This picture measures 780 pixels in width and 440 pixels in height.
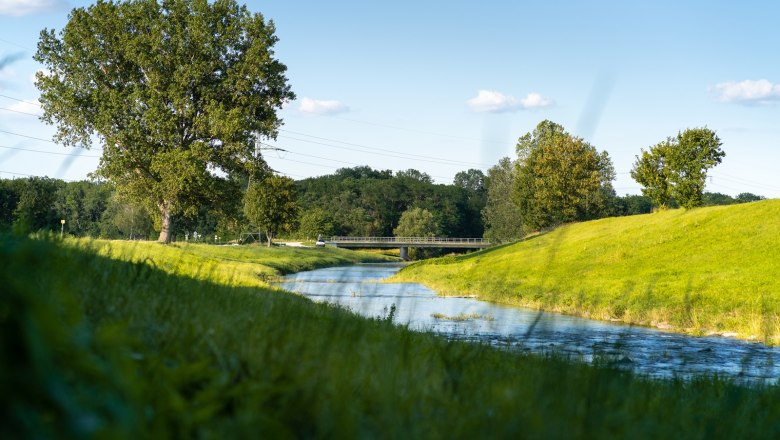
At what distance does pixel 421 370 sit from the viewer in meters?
4.36

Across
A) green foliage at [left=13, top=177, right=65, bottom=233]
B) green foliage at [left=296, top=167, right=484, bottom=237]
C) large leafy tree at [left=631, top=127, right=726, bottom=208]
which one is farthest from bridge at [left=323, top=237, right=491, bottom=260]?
green foliage at [left=13, top=177, right=65, bottom=233]

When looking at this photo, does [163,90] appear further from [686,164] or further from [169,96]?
[686,164]

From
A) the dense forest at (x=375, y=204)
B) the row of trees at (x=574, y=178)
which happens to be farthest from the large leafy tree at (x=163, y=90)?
the dense forest at (x=375, y=204)

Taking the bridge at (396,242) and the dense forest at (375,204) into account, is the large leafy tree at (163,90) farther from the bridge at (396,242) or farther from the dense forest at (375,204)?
the bridge at (396,242)

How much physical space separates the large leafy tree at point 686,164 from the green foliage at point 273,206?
4474 centimetres

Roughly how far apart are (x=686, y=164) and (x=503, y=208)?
47406 mm

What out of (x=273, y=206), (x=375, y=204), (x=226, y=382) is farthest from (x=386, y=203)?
(x=226, y=382)

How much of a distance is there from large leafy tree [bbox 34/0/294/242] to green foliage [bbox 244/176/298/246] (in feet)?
130

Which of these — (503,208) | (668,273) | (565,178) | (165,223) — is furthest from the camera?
(503,208)

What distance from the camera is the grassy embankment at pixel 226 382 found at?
2.34m

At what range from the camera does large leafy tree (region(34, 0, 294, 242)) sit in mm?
44750

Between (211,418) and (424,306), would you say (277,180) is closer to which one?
(424,306)

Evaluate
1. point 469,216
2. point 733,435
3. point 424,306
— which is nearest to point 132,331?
point 733,435

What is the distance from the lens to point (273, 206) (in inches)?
3558
